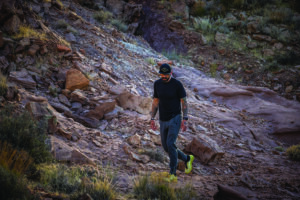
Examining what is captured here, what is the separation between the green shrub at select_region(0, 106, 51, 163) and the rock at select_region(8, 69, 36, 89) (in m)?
2.35

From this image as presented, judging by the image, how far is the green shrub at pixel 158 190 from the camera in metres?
3.01

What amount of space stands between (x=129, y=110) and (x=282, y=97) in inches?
308

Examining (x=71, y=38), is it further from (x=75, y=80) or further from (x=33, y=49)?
(x=75, y=80)

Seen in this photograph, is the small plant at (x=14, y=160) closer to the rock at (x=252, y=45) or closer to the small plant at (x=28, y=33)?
the small plant at (x=28, y=33)

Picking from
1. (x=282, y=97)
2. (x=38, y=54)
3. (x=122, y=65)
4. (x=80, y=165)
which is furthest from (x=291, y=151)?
(x=38, y=54)

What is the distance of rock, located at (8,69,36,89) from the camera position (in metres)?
5.76

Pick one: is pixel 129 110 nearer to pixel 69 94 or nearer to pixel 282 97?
pixel 69 94

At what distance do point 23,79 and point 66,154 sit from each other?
3.20m

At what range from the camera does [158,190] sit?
3133 mm

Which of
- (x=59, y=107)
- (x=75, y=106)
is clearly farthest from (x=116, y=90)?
(x=59, y=107)

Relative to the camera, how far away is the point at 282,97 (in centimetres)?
1040

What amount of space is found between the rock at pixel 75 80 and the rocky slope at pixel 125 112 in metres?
0.03

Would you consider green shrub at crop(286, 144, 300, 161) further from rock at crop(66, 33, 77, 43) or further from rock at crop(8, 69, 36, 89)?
rock at crop(66, 33, 77, 43)

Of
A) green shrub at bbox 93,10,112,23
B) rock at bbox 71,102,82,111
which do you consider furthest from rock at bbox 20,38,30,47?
green shrub at bbox 93,10,112,23
